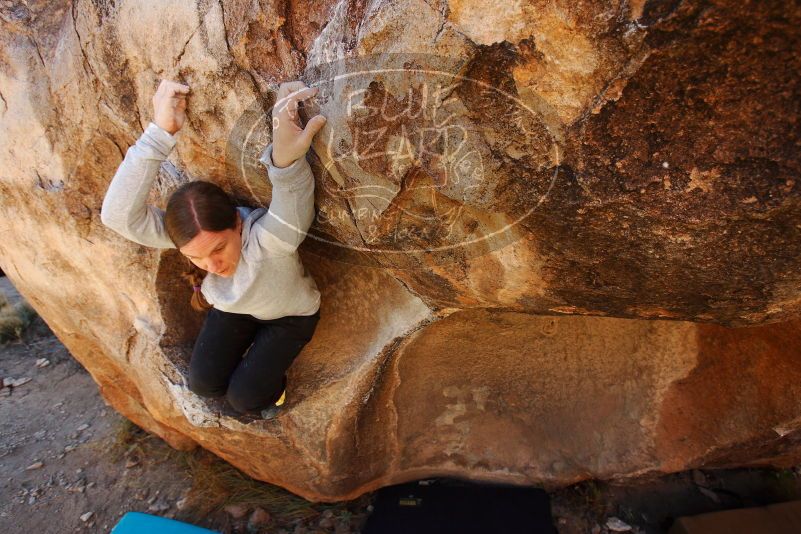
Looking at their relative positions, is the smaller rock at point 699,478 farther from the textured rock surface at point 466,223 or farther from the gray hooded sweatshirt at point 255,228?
the gray hooded sweatshirt at point 255,228

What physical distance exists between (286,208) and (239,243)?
0.73 ft

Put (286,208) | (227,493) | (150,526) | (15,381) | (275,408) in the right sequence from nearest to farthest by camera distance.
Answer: (286,208), (275,408), (150,526), (227,493), (15,381)

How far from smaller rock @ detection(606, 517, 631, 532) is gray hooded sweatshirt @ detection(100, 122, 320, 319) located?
4.57ft

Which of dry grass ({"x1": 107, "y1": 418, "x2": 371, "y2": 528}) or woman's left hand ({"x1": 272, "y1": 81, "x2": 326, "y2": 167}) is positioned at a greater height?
woman's left hand ({"x1": 272, "y1": 81, "x2": 326, "y2": 167})

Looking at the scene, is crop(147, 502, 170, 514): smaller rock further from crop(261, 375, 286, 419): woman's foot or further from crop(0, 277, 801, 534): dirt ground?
crop(261, 375, 286, 419): woman's foot

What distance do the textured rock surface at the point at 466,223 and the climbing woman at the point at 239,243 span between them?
0.07 metres

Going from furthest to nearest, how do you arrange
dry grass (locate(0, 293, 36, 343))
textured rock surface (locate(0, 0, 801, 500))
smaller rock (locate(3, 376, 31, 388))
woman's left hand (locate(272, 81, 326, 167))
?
dry grass (locate(0, 293, 36, 343)) → smaller rock (locate(3, 376, 31, 388)) → woman's left hand (locate(272, 81, 326, 167)) → textured rock surface (locate(0, 0, 801, 500))

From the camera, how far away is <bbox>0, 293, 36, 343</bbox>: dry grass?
10.9 ft

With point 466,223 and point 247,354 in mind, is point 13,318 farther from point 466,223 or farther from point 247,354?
point 466,223

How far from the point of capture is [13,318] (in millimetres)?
3389

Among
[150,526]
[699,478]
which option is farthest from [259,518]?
[699,478]

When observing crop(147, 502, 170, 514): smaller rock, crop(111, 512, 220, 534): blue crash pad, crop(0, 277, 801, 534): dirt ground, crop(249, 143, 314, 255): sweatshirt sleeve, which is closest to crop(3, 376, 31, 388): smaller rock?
crop(0, 277, 801, 534): dirt ground

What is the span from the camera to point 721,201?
2.73ft

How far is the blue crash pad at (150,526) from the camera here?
73.2 inches
